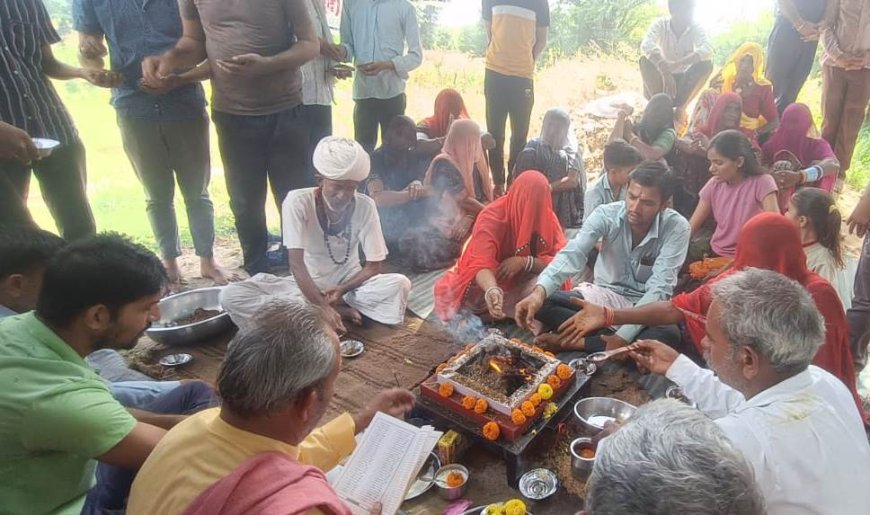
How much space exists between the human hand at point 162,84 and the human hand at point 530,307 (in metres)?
3.41

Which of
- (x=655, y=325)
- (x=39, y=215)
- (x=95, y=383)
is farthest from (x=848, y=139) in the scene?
(x=39, y=215)

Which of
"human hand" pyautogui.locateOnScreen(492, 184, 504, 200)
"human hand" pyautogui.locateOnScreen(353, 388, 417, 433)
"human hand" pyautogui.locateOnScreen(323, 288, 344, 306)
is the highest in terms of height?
"human hand" pyautogui.locateOnScreen(353, 388, 417, 433)

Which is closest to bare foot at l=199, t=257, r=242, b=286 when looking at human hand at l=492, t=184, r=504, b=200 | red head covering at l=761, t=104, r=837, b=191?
human hand at l=492, t=184, r=504, b=200

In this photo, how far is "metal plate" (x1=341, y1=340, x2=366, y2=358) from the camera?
4191mm

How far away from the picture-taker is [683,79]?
7566 millimetres

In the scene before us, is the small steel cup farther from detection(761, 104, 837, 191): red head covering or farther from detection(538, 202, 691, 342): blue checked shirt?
detection(761, 104, 837, 191): red head covering

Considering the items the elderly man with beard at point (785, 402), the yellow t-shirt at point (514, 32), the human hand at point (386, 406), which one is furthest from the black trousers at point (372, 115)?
the elderly man with beard at point (785, 402)

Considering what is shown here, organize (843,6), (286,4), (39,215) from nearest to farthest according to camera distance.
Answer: (286,4), (843,6), (39,215)

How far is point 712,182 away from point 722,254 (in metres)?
0.71

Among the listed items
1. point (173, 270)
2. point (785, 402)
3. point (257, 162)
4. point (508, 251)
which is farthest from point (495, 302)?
point (173, 270)

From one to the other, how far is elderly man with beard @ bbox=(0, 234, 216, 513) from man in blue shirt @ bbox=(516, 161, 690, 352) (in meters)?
2.60

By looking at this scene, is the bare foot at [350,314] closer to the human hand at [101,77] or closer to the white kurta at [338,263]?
the white kurta at [338,263]

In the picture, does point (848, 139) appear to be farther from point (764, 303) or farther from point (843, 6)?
point (764, 303)

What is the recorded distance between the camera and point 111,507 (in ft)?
7.72
